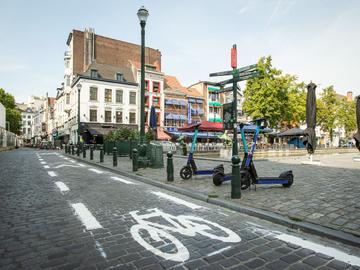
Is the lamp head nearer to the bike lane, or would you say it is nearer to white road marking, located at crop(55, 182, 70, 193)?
white road marking, located at crop(55, 182, 70, 193)

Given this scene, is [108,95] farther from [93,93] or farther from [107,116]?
[107,116]

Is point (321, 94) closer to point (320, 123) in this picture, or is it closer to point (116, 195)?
point (320, 123)

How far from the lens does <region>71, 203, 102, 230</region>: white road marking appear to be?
3.57 meters

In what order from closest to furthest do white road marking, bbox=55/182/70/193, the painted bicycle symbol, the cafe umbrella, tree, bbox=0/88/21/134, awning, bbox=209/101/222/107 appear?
the painted bicycle symbol, white road marking, bbox=55/182/70/193, the cafe umbrella, awning, bbox=209/101/222/107, tree, bbox=0/88/21/134

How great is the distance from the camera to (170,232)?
3.34 m

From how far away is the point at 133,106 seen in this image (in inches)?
1473

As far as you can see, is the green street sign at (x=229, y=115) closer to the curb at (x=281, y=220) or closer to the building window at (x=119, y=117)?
the curb at (x=281, y=220)

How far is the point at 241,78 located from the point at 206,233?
16.8 ft

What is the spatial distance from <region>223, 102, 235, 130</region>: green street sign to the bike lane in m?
3.45

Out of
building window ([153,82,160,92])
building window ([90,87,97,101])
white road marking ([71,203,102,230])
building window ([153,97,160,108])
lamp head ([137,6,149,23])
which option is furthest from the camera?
building window ([153,82,160,92])

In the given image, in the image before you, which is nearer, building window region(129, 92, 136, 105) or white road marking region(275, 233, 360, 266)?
white road marking region(275, 233, 360, 266)

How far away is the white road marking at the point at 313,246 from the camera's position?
2576mm

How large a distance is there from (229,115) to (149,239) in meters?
5.23

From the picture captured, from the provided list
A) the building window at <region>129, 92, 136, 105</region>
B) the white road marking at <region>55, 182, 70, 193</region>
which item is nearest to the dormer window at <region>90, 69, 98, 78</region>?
the building window at <region>129, 92, 136, 105</region>
